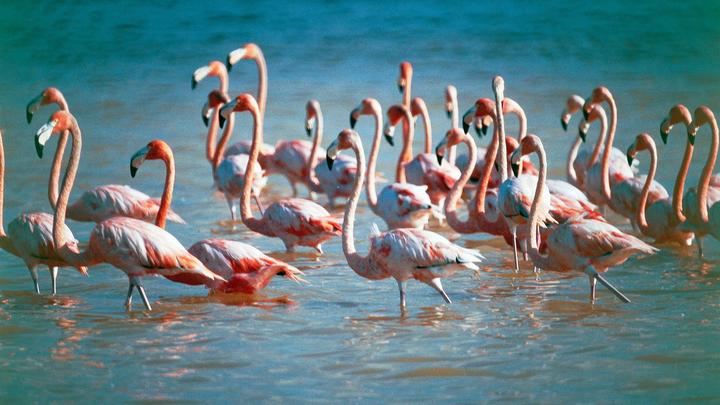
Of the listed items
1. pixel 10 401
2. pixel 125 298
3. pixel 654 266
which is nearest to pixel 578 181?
pixel 654 266

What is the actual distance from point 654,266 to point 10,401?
392 centimetres

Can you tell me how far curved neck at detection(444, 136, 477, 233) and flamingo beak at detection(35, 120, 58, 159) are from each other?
106 inches

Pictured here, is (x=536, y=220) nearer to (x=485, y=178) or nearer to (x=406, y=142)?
(x=485, y=178)

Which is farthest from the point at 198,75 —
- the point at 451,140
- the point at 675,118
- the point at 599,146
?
the point at 675,118

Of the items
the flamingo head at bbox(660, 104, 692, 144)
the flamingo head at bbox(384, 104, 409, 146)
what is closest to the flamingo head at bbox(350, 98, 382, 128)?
the flamingo head at bbox(384, 104, 409, 146)

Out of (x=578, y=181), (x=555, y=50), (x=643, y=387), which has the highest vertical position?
(x=555, y=50)

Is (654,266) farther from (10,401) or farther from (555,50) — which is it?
(555,50)

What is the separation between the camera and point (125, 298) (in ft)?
21.8

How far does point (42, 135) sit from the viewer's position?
6.25m

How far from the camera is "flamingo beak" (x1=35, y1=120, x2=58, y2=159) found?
20.2 feet

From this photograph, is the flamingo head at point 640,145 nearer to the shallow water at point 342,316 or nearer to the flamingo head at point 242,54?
the shallow water at point 342,316

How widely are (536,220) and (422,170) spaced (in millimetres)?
2227

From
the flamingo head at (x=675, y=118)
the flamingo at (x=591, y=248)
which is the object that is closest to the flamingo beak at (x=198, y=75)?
the flamingo head at (x=675, y=118)

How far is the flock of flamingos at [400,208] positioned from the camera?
20.3 ft
